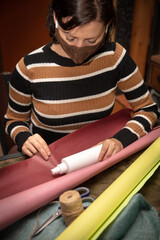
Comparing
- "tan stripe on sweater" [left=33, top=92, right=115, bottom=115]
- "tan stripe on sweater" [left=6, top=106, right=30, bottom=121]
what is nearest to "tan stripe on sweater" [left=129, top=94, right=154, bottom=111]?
"tan stripe on sweater" [left=33, top=92, right=115, bottom=115]

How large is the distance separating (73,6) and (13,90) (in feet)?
1.25

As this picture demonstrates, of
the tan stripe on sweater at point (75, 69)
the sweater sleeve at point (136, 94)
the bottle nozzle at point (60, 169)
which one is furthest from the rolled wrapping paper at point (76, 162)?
the tan stripe on sweater at point (75, 69)

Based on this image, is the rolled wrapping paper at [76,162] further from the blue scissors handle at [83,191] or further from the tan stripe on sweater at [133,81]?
the tan stripe on sweater at [133,81]

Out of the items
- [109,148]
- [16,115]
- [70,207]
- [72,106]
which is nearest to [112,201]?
[70,207]

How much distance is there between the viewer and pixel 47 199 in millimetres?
576

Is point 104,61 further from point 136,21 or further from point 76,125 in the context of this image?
point 136,21

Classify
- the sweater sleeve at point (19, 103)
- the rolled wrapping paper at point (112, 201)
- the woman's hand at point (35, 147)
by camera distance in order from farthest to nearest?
the sweater sleeve at point (19, 103)
the woman's hand at point (35, 147)
the rolled wrapping paper at point (112, 201)

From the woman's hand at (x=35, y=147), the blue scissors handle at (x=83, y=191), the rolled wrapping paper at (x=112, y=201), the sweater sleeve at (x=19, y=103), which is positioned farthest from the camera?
the sweater sleeve at (x=19, y=103)

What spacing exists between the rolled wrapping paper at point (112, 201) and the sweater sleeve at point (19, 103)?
0.38 m

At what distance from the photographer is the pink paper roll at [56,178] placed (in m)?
0.54

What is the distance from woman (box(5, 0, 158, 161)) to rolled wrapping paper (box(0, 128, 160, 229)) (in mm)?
117

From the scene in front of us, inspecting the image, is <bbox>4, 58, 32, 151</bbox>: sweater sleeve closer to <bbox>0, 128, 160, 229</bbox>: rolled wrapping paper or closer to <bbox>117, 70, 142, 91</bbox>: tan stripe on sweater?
<bbox>0, 128, 160, 229</bbox>: rolled wrapping paper

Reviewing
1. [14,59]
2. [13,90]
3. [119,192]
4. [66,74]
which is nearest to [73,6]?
[66,74]

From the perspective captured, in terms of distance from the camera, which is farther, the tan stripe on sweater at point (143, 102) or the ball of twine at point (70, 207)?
the tan stripe on sweater at point (143, 102)
